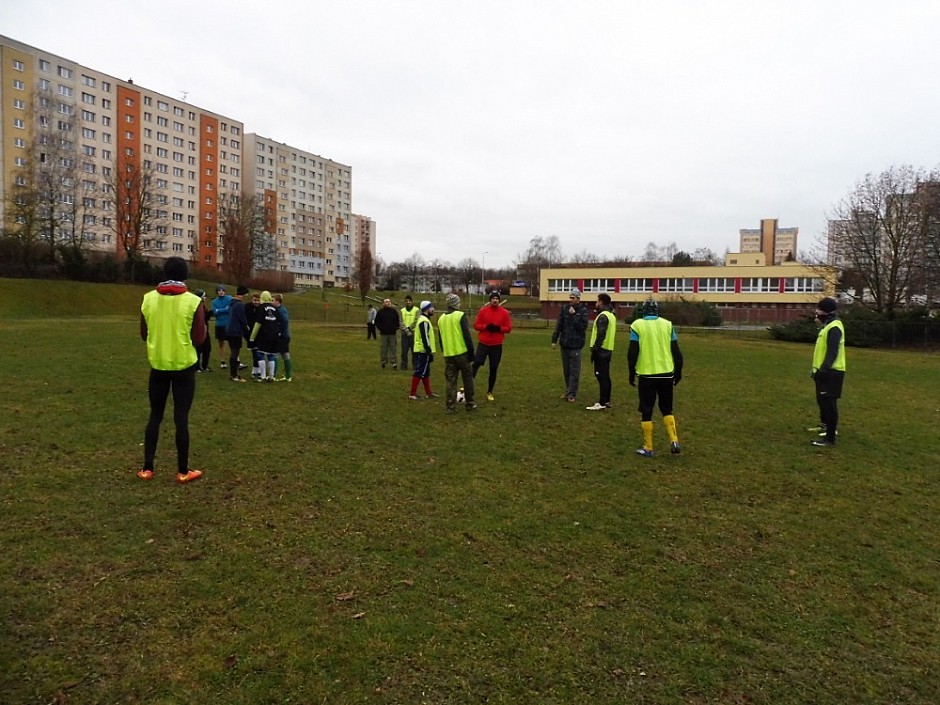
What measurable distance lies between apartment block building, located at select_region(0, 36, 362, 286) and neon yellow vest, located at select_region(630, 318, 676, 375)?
53.6 m

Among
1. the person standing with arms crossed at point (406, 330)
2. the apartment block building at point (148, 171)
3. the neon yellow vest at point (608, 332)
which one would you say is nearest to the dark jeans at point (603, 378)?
the neon yellow vest at point (608, 332)

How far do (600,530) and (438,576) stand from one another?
1.50 m

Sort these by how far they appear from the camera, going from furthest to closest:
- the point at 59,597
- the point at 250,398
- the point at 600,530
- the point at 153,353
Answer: the point at 250,398 < the point at 153,353 < the point at 600,530 < the point at 59,597

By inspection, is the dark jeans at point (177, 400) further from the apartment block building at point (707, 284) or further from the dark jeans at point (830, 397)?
the apartment block building at point (707, 284)

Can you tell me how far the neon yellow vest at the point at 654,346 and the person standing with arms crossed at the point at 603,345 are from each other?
290 cm

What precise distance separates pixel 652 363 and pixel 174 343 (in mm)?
4979

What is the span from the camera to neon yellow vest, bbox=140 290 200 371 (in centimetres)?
532

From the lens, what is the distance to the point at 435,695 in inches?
107

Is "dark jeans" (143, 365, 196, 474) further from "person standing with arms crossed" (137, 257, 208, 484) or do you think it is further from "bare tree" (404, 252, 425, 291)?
"bare tree" (404, 252, 425, 291)

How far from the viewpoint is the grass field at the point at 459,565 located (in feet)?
9.39

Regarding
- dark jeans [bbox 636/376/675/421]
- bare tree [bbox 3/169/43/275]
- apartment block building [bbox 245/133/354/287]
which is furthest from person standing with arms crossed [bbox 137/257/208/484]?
apartment block building [bbox 245/133/354/287]

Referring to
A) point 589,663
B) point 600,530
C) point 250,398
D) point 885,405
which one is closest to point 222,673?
point 589,663

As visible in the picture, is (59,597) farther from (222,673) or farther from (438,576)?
(438,576)

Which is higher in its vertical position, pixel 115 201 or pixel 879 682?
pixel 115 201
